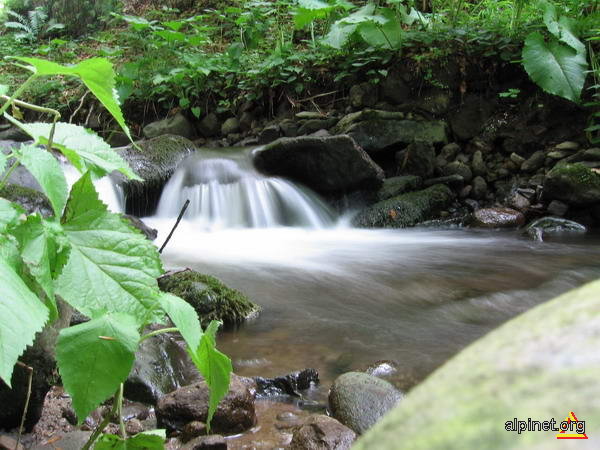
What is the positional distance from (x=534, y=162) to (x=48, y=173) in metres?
7.26

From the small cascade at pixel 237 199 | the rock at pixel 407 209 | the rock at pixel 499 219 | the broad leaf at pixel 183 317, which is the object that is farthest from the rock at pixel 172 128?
the broad leaf at pixel 183 317

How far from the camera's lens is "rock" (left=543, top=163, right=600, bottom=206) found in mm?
6320

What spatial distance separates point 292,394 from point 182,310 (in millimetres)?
1525

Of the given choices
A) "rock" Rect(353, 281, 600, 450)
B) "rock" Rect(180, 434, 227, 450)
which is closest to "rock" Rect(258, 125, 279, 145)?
"rock" Rect(180, 434, 227, 450)

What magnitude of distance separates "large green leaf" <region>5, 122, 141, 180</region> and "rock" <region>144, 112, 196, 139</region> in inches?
331

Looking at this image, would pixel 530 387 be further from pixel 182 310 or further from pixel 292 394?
pixel 292 394

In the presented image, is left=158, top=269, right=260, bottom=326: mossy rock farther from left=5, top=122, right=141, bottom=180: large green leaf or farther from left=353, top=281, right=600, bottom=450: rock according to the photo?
left=353, top=281, right=600, bottom=450: rock

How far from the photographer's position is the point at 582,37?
7379 millimetres

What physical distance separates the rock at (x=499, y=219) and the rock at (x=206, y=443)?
5.55 metres

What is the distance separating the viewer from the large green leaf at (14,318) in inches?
27.0

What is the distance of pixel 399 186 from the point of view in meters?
7.29

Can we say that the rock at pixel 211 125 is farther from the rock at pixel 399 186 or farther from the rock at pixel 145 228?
the rock at pixel 145 228

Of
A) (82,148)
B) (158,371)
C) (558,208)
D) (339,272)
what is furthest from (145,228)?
(558,208)

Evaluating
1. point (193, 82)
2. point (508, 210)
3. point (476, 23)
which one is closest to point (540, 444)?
point (508, 210)
